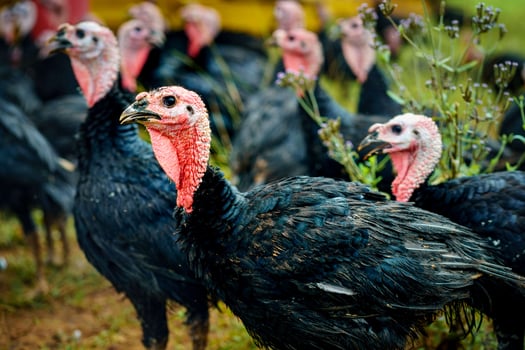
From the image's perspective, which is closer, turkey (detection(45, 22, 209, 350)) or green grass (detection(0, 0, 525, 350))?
turkey (detection(45, 22, 209, 350))

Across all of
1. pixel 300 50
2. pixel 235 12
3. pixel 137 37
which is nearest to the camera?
pixel 300 50

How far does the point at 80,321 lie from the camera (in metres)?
5.04

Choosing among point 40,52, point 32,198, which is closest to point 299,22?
point 40,52

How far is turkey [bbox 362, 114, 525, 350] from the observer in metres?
3.24

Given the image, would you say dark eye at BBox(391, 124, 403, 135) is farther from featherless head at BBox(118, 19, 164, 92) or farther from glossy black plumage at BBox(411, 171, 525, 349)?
featherless head at BBox(118, 19, 164, 92)

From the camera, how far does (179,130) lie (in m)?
3.00

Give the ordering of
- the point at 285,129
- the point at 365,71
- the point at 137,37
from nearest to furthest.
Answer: the point at 285,129 → the point at 365,71 → the point at 137,37

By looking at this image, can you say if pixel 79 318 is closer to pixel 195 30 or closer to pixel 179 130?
pixel 179 130

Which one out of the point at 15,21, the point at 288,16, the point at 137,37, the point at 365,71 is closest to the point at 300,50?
the point at 365,71

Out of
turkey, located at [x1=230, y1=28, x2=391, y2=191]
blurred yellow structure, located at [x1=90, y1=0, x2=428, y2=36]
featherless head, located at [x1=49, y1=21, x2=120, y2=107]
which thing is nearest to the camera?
featherless head, located at [x1=49, y1=21, x2=120, y2=107]

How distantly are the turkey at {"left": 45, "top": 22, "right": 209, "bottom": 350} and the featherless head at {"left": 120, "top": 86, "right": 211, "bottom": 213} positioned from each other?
67 centimetres

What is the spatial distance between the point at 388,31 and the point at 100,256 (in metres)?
7.52

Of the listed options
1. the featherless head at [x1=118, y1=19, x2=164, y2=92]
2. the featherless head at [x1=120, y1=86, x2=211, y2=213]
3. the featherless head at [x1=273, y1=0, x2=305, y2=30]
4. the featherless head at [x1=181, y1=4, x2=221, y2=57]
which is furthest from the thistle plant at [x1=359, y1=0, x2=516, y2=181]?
the featherless head at [x1=181, y1=4, x2=221, y2=57]

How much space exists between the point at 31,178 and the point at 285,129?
2028 mm
